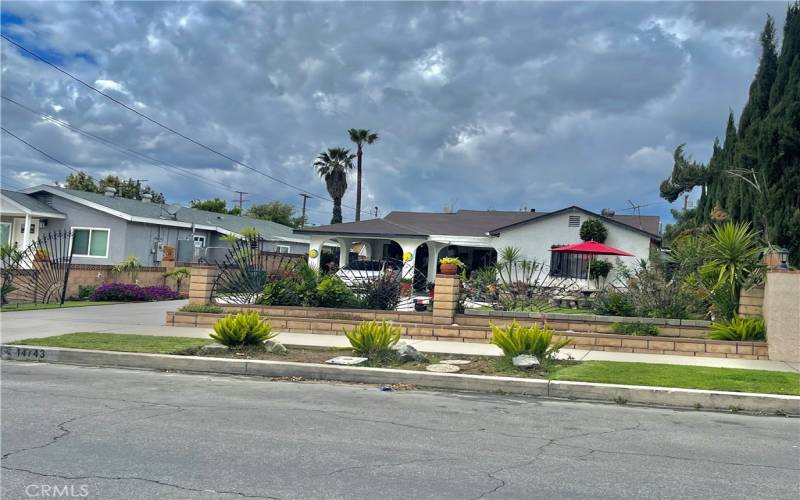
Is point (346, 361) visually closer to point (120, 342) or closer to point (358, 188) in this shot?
point (120, 342)

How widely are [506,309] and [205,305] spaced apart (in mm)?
7238

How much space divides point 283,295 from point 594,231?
15.4 meters

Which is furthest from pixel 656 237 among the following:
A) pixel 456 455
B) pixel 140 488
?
pixel 140 488

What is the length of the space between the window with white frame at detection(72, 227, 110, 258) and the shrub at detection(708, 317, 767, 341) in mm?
25930

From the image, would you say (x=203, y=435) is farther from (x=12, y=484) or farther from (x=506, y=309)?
(x=506, y=309)

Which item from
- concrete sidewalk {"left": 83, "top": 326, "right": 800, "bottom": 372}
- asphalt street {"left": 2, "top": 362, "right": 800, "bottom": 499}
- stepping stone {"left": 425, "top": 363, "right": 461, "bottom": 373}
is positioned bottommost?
asphalt street {"left": 2, "top": 362, "right": 800, "bottom": 499}

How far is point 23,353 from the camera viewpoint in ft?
38.4

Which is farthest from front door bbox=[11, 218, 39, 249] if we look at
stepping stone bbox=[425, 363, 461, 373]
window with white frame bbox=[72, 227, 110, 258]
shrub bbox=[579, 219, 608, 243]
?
stepping stone bbox=[425, 363, 461, 373]

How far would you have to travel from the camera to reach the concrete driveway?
14.1m

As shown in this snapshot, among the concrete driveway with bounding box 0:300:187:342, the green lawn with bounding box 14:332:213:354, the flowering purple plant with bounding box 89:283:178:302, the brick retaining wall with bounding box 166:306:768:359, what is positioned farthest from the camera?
the flowering purple plant with bounding box 89:283:178:302

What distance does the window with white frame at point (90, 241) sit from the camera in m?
30.1

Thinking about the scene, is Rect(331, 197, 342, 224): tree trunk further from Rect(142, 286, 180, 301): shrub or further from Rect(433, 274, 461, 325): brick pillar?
Rect(433, 274, 461, 325): brick pillar

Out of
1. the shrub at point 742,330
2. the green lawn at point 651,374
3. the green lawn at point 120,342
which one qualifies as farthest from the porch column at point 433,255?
the green lawn at point 651,374

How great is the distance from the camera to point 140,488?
4.91m
